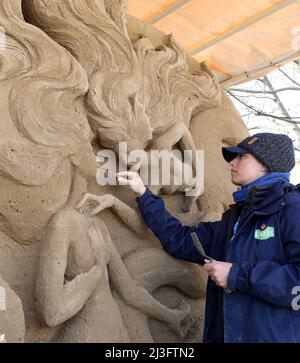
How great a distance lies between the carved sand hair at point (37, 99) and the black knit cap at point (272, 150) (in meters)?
0.78

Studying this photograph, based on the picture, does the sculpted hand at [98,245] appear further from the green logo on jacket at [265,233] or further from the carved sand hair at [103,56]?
the green logo on jacket at [265,233]

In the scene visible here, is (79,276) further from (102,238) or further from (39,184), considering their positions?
(39,184)

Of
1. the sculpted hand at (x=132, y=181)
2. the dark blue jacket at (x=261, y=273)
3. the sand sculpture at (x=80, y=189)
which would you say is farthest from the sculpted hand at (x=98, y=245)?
the dark blue jacket at (x=261, y=273)

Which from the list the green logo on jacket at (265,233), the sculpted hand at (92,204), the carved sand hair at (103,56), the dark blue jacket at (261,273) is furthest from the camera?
the carved sand hair at (103,56)

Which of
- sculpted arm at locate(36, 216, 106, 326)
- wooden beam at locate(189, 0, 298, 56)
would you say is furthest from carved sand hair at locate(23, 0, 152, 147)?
wooden beam at locate(189, 0, 298, 56)

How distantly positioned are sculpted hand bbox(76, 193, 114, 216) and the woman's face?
0.62 meters

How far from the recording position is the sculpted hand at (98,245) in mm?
2229

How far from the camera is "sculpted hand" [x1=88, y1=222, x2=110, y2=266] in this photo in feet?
7.31

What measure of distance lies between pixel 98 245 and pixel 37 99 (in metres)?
0.71

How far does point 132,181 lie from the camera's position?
2.51m

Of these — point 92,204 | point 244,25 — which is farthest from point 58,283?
point 244,25

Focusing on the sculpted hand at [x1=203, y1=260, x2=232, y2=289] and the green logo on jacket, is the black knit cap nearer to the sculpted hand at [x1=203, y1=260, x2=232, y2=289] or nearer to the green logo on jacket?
the green logo on jacket

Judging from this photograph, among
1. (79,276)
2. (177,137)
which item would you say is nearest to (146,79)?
(177,137)
